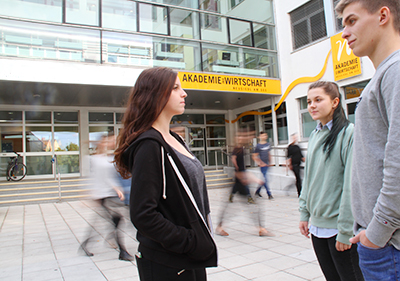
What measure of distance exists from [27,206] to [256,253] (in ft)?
29.6

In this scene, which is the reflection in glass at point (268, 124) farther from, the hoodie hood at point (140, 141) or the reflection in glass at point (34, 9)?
the hoodie hood at point (140, 141)

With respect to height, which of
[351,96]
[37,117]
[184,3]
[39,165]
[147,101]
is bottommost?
[39,165]

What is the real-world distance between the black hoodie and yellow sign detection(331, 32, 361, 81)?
1150cm

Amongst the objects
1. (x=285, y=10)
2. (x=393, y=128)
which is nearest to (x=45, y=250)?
(x=393, y=128)

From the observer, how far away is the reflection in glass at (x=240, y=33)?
14.9 m

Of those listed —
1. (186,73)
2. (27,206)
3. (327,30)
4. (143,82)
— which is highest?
(327,30)

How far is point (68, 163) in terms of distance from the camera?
14688mm

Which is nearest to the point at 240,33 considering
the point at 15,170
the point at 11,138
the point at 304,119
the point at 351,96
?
the point at 304,119

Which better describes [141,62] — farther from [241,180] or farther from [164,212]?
[164,212]

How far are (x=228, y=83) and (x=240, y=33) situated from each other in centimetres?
327

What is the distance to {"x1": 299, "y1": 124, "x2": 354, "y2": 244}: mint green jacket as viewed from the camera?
6.17ft

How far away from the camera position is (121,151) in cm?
157

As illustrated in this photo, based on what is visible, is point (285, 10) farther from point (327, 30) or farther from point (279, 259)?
point (279, 259)

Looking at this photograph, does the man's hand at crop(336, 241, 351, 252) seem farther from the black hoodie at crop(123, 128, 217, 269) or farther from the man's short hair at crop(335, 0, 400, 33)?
the man's short hair at crop(335, 0, 400, 33)
